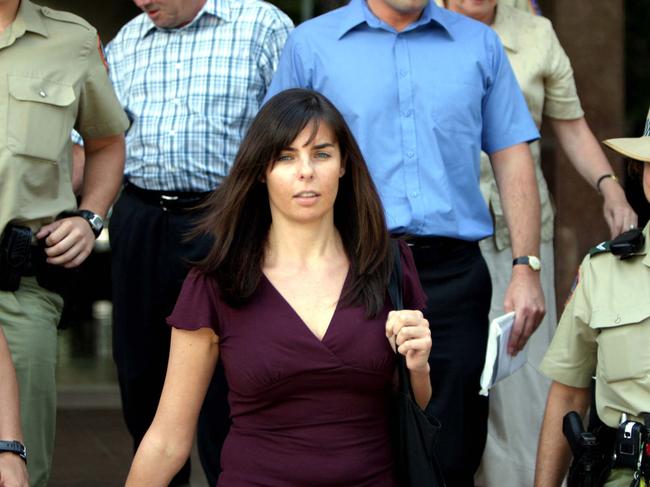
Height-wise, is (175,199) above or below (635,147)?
below

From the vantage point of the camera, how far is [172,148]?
17.0ft

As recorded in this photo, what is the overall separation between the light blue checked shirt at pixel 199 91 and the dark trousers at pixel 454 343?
100 centimetres

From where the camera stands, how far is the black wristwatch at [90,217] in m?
4.43

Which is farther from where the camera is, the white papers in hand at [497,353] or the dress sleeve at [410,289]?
the white papers in hand at [497,353]

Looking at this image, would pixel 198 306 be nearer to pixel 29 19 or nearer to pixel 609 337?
pixel 609 337

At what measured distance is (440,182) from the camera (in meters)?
4.56

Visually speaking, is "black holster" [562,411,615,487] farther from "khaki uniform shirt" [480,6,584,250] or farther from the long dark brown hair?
"khaki uniform shirt" [480,6,584,250]

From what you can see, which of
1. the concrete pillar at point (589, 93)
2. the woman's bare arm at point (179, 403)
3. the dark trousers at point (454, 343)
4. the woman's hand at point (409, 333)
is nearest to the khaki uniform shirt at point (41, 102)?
the woman's bare arm at point (179, 403)

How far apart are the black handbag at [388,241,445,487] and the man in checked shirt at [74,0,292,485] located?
5.82 ft

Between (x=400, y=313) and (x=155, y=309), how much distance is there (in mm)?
2024

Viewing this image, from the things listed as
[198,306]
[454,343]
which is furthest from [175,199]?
[198,306]

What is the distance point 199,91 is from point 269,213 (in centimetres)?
156

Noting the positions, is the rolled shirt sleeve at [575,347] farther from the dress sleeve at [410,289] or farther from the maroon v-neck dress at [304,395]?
the maroon v-neck dress at [304,395]

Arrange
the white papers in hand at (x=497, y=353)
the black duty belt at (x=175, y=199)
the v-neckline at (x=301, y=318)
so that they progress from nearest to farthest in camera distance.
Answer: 1. the v-neckline at (x=301, y=318)
2. the white papers in hand at (x=497, y=353)
3. the black duty belt at (x=175, y=199)
